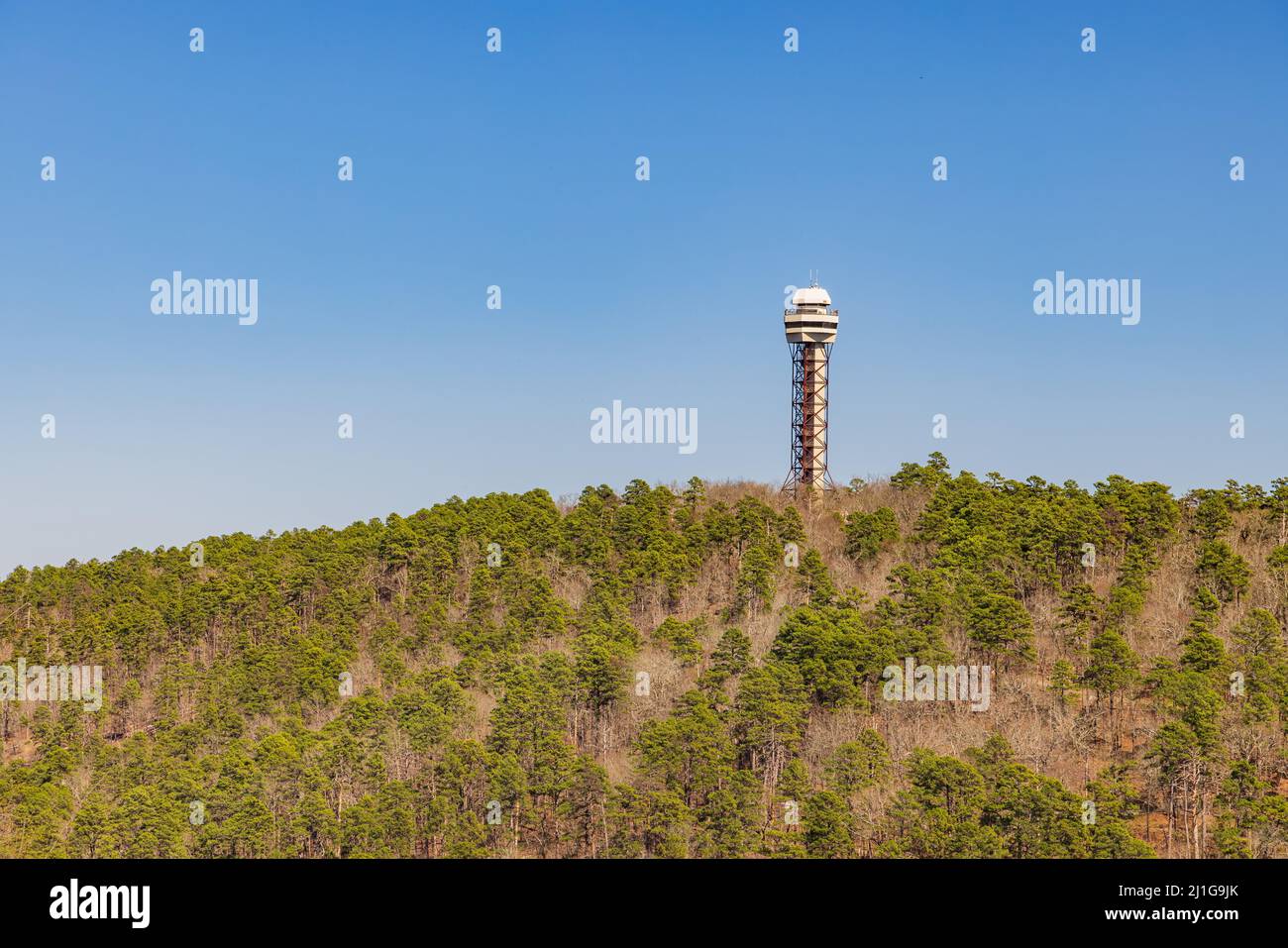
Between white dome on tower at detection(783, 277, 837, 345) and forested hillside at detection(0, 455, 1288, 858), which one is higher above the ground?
white dome on tower at detection(783, 277, 837, 345)

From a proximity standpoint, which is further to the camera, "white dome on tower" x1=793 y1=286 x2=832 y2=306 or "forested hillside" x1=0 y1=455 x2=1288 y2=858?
"white dome on tower" x1=793 y1=286 x2=832 y2=306

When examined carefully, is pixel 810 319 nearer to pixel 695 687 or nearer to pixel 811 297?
pixel 811 297

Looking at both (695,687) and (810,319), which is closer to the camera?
(695,687)

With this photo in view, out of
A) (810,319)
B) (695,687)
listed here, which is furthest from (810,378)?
(695,687)

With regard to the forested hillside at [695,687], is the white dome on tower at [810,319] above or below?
above

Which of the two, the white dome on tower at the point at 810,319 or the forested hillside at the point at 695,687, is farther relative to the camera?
the white dome on tower at the point at 810,319
